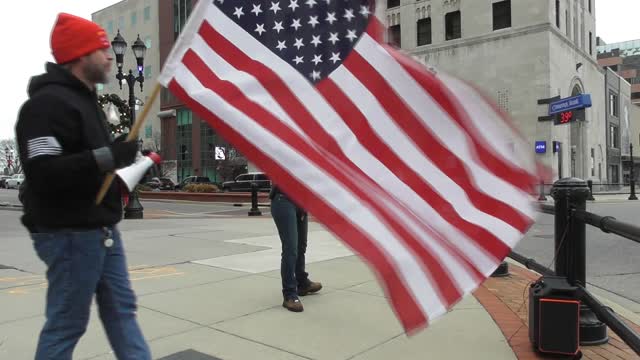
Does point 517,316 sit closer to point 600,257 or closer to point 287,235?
point 287,235

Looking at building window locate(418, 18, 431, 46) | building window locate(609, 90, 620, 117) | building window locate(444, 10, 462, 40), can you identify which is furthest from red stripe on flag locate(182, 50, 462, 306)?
building window locate(609, 90, 620, 117)

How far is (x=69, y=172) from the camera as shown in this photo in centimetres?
227

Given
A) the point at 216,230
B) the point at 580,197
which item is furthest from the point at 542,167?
the point at 216,230

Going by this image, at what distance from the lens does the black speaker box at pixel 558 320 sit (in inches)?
145

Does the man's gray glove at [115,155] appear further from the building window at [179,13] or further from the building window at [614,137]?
the building window at [179,13]

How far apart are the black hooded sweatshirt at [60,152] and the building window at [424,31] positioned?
150ft

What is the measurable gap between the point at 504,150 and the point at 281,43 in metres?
1.30

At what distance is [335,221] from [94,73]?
1.32m

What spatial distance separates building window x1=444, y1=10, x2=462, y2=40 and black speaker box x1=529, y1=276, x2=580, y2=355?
43.3 metres

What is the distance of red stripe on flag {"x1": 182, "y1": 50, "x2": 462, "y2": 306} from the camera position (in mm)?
2576

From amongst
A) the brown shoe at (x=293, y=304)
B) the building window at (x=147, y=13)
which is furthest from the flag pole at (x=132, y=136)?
the building window at (x=147, y=13)

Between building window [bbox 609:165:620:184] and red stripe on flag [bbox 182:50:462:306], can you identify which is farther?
building window [bbox 609:165:620:184]

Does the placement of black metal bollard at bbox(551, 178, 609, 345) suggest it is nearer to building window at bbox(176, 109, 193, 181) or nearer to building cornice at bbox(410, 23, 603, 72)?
building cornice at bbox(410, 23, 603, 72)

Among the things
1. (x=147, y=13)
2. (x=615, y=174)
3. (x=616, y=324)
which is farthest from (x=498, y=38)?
(x=147, y=13)
